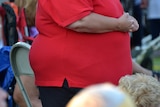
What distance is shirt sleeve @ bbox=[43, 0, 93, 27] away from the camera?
2.69 m

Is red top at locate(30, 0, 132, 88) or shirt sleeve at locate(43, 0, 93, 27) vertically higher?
shirt sleeve at locate(43, 0, 93, 27)

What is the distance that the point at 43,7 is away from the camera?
285 centimetres

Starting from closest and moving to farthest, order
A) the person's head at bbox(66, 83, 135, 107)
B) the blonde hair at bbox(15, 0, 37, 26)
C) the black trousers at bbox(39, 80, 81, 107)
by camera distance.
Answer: the person's head at bbox(66, 83, 135, 107), the black trousers at bbox(39, 80, 81, 107), the blonde hair at bbox(15, 0, 37, 26)

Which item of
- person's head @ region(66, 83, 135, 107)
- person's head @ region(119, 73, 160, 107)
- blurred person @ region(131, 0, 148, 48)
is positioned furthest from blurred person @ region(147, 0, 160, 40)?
person's head @ region(66, 83, 135, 107)

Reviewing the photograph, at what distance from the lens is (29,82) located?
361 cm

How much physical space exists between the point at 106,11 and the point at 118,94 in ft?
5.70

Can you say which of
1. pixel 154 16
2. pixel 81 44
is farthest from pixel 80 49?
pixel 154 16

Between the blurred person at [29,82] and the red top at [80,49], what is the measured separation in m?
0.77

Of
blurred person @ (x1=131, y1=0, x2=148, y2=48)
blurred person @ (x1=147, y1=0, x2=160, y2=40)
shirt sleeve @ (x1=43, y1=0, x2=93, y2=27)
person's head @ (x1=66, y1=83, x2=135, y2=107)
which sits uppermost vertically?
person's head @ (x1=66, y1=83, x2=135, y2=107)

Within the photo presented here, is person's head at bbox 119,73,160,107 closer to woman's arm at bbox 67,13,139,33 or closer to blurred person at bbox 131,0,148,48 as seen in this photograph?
woman's arm at bbox 67,13,139,33

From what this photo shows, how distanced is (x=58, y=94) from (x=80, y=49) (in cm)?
30

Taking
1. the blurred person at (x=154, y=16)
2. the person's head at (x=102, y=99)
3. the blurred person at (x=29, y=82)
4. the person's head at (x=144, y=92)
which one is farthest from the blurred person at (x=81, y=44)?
the blurred person at (x=154, y=16)

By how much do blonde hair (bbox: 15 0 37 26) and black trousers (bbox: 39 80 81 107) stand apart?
Result: 3.71ft

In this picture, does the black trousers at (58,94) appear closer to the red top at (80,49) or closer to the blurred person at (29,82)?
the red top at (80,49)
